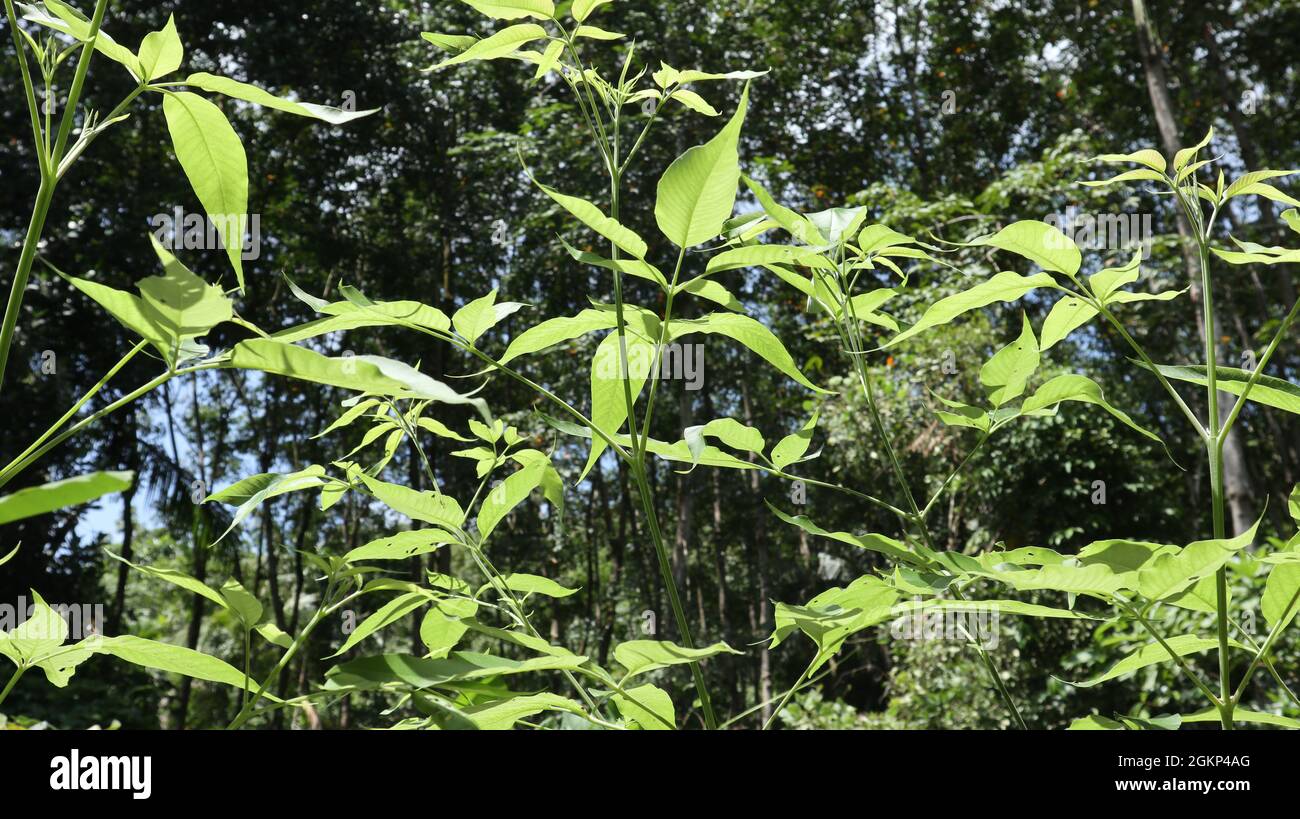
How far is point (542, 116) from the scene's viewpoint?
25.2 ft

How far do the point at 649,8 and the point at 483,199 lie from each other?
2.33 meters

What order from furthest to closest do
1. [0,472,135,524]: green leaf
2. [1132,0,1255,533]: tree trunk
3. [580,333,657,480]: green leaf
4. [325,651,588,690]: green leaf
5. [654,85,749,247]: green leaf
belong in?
[1132,0,1255,533]: tree trunk
[580,333,657,480]: green leaf
[654,85,749,247]: green leaf
[325,651,588,690]: green leaf
[0,472,135,524]: green leaf

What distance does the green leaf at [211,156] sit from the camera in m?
0.46

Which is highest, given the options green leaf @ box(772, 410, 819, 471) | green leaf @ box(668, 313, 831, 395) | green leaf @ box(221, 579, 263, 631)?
green leaf @ box(668, 313, 831, 395)

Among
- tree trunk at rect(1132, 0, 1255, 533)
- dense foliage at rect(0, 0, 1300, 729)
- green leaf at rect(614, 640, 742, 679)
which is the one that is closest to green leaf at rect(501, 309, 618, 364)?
dense foliage at rect(0, 0, 1300, 729)

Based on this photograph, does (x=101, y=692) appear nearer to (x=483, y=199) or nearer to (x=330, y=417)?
(x=330, y=417)

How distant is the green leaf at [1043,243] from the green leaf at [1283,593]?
0.64 feet

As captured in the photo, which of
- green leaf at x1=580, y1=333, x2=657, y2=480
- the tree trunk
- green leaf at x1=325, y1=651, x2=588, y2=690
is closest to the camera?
green leaf at x1=325, y1=651, x2=588, y2=690

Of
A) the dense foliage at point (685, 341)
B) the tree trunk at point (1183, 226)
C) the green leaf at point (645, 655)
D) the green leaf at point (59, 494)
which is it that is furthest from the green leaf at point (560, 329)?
the tree trunk at point (1183, 226)

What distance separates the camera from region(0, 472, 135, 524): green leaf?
247 millimetres

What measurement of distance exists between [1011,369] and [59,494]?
0.55m

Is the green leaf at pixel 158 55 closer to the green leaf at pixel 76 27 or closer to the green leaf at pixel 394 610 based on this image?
the green leaf at pixel 76 27

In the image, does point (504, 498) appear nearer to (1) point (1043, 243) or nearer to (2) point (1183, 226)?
(1) point (1043, 243)

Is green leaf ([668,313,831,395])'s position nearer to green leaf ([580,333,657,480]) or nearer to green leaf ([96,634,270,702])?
green leaf ([580,333,657,480])
